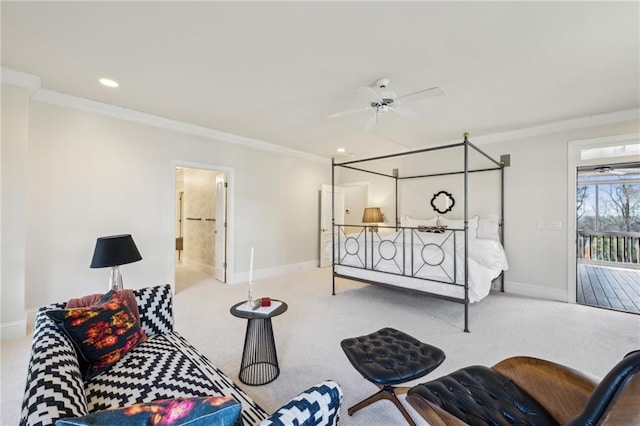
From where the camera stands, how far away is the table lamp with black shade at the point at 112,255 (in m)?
2.43

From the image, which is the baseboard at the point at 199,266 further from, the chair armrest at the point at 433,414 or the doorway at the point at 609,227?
the doorway at the point at 609,227

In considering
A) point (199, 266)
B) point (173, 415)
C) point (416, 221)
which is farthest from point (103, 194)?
point (416, 221)

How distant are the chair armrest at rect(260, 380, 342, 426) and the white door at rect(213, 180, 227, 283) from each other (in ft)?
14.8

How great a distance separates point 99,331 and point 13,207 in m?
2.48

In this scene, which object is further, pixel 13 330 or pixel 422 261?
pixel 422 261

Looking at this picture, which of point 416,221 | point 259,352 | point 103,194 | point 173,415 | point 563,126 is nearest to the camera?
point 173,415

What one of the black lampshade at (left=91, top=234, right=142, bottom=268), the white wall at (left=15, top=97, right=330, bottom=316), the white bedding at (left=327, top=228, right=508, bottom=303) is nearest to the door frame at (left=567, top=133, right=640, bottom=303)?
the white bedding at (left=327, top=228, right=508, bottom=303)

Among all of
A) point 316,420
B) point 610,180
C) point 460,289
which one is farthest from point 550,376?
point 610,180

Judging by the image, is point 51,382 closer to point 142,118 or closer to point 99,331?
point 99,331

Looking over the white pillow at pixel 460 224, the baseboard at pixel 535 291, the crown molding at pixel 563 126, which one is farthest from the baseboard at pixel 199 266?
the crown molding at pixel 563 126

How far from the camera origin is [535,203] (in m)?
4.37

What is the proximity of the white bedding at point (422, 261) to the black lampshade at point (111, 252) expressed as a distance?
2811 mm

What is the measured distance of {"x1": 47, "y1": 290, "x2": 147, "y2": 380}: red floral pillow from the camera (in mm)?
1424

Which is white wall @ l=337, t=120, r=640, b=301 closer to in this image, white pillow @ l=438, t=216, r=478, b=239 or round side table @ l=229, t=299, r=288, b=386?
white pillow @ l=438, t=216, r=478, b=239
